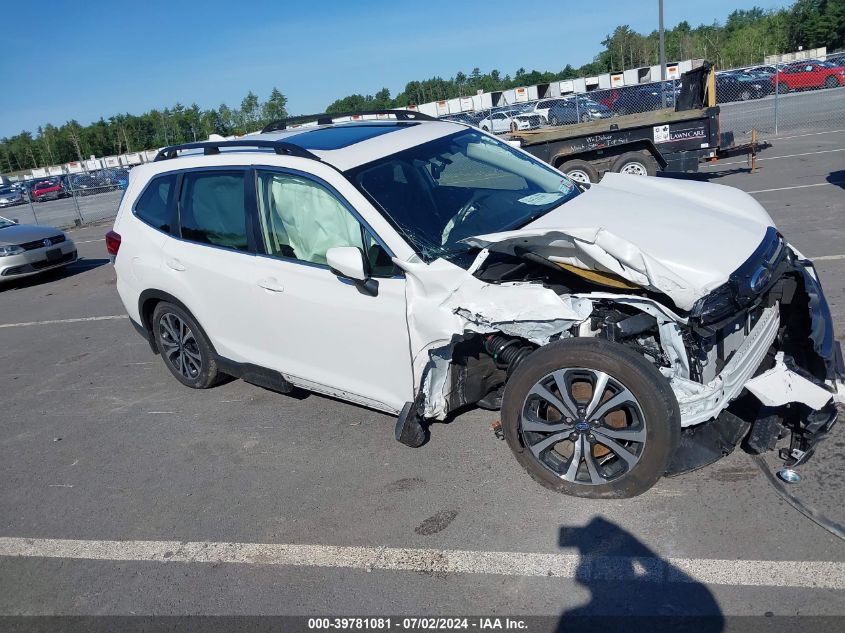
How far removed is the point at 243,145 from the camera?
4.68 metres

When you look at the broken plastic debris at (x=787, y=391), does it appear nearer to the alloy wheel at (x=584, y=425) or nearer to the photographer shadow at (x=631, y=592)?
the alloy wheel at (x=584, y=425)

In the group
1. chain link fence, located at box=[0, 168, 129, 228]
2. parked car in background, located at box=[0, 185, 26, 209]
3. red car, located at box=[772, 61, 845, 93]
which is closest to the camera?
chain link fence, located at box=[0, 168, 129, 228]

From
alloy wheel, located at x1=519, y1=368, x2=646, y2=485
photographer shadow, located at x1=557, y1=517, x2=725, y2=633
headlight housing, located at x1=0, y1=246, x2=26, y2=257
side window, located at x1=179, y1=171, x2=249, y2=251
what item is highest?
side window, located at x1=179, y1=171, x2=249, y2=251

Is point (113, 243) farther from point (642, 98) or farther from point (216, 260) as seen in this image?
point (642, 98)

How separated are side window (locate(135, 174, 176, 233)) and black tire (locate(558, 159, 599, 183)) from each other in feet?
27.6

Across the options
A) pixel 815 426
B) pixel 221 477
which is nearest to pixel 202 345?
pixel 221 477

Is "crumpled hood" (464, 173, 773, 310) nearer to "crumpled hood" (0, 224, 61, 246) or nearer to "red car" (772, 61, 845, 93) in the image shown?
"crumpled hood" (0, 224, 61, 246)

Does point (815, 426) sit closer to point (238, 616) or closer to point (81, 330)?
point (238, 616)

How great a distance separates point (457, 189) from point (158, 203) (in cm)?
237

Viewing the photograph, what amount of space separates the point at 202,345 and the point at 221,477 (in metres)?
1.24

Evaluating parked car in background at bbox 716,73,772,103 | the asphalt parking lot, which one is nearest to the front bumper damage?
the asphalt parking lot

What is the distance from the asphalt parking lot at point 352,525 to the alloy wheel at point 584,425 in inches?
7.4

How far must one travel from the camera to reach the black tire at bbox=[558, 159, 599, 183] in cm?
1220

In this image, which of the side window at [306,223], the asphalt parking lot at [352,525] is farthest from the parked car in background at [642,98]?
the side window at [306,223]
